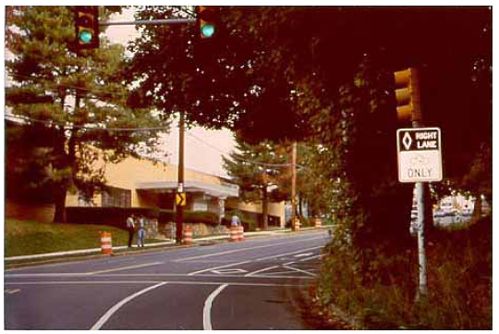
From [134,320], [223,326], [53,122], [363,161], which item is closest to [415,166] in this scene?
[363,161]

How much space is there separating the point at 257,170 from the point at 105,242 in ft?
16.5

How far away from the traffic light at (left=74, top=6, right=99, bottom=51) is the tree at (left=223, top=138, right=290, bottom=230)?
314 cm

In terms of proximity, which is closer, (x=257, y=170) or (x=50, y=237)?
(x=50, y=237)

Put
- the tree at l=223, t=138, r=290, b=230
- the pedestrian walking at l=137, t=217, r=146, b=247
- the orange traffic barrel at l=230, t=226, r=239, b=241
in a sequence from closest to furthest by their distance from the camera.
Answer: the pedestrian walking at l=137, t=217, r=146, b=247 → the tree at l=223, t=138, r=290, b=230 → the orange traffic barrel at l=230, t=226, r=239, b=241

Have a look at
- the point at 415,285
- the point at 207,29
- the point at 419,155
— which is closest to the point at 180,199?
the point at 207,29

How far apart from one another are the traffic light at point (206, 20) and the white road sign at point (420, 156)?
2.48 meters

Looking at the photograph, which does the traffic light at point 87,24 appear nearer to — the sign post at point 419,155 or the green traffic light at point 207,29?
the green traffic light at point 207,29

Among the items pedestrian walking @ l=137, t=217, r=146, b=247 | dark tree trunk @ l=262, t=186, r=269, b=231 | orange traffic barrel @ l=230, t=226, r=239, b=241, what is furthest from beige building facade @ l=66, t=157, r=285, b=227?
orange traffic barrel @ l=230, t=226, r=239, b=241

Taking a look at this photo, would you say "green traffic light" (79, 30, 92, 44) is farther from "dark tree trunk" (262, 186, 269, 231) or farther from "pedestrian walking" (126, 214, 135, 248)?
"dark tree trunk" (262, 186, 269, 231)

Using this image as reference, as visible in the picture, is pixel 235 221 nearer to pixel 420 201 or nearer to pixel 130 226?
pixel 130 226

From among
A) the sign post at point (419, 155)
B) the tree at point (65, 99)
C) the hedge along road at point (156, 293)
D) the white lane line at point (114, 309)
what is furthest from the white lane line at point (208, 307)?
the sign post at point (419, 155)

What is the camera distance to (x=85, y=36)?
816cm

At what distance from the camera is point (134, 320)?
28.5 ft

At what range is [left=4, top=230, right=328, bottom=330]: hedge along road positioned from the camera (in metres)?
8.41
